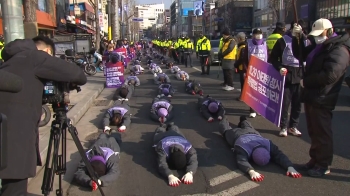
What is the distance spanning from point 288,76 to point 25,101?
5117 mm

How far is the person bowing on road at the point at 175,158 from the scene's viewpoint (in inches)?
197

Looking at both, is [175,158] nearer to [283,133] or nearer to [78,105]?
[283,133]

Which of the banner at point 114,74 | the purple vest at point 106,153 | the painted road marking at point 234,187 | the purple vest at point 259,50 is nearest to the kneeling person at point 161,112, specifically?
the purple vest at point 259,50

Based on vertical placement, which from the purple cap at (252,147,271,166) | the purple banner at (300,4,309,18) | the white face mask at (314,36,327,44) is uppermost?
the purple banner at (300,4,309,18)

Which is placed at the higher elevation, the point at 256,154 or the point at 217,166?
the point at 256,154

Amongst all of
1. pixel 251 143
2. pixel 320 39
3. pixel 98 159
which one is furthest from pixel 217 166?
pixel 320 39

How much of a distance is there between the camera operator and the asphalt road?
1.83 metres

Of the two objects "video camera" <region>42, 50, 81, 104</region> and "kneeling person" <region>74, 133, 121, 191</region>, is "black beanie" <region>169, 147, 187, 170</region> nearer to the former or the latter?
"kneeling person" <region>74, 133, 121, 191</region>

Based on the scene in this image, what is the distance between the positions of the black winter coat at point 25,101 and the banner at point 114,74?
10.5 meters

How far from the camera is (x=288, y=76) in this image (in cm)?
691

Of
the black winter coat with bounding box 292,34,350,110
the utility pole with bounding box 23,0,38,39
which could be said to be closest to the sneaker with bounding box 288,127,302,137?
the black winter coat with bounding box 292,34,350,110

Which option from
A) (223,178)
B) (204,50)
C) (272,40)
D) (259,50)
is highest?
(272,40)

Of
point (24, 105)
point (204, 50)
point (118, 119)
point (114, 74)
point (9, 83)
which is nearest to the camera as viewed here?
point (9, 83)

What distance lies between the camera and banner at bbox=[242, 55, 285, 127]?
6.66 metres
